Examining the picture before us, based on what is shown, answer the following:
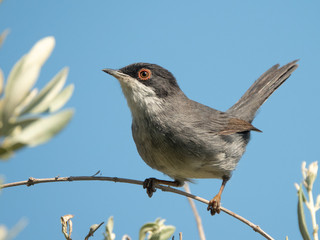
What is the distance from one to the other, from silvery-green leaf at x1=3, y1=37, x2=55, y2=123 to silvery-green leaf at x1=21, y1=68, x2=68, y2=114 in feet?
0.16

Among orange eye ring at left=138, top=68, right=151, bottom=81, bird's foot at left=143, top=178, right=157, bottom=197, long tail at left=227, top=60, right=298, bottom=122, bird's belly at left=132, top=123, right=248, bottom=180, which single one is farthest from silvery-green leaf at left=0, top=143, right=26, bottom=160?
long tail at left=227, top=60, right=298, bottom=122

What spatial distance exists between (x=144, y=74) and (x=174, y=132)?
0.94m

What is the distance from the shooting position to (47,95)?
0.90 meters

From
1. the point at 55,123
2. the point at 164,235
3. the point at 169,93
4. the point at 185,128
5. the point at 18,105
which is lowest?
the point at 164,235

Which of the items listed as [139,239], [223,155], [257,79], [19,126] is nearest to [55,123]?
[19,126]

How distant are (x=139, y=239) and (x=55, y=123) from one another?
90 centimetres

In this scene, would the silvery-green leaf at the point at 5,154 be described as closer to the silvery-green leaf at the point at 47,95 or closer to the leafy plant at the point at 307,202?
the silvery-green leaf at the point at 47,95

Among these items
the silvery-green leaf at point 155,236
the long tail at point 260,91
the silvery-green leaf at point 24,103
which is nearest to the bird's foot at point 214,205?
the long tail at point 260,91

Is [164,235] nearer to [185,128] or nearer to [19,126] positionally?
[19,126]

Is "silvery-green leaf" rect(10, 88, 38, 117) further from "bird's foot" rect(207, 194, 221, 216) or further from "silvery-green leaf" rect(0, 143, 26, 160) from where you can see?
"bird's foot" rect(207, 194, 221, 216)

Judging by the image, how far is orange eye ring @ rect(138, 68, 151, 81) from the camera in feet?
16.8

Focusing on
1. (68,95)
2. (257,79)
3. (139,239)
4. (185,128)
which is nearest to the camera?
(68,95)

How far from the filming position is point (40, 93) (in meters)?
0.90

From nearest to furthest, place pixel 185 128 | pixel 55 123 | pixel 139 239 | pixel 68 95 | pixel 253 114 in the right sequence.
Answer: pixel 55 123, pixel 68 95, pixel 139 239, pixel 185 128, pixel 253 114
